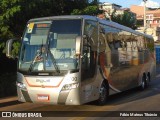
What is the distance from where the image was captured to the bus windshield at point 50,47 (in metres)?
11.3

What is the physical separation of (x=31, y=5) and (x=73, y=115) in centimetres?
721

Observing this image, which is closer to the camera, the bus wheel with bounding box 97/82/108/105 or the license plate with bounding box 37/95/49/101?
the license plate with bounding box 37/95/49/101

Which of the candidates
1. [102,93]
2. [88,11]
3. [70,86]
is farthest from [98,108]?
[88,11]

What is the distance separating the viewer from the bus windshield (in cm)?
1132

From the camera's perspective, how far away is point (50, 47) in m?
11.5

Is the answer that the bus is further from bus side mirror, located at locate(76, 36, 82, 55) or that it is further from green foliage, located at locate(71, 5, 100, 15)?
green foliage, located at locate(71, 5, 100, 15)

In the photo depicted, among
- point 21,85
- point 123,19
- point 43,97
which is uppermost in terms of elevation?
point 21,85

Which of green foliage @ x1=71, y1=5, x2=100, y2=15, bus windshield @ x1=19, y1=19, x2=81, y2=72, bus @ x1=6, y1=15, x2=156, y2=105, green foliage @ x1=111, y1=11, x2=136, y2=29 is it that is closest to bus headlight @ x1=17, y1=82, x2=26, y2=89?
bus @ x1=6, y1=15, x2=156, y2=105

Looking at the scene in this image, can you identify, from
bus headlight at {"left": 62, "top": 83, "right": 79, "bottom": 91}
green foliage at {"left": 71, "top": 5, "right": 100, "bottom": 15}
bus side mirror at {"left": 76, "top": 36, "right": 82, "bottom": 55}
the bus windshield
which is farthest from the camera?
green foliage at {"left": 71, "top": 5, "right": 100, "bottom": 15}

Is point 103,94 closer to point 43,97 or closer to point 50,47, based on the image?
point 43,97

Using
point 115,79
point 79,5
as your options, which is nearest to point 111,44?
point 115,79

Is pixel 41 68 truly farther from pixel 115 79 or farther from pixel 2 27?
pixel 2 27

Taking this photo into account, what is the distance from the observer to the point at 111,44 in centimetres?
1428

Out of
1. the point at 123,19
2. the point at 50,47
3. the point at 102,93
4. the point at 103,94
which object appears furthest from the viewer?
the point at 123,19
